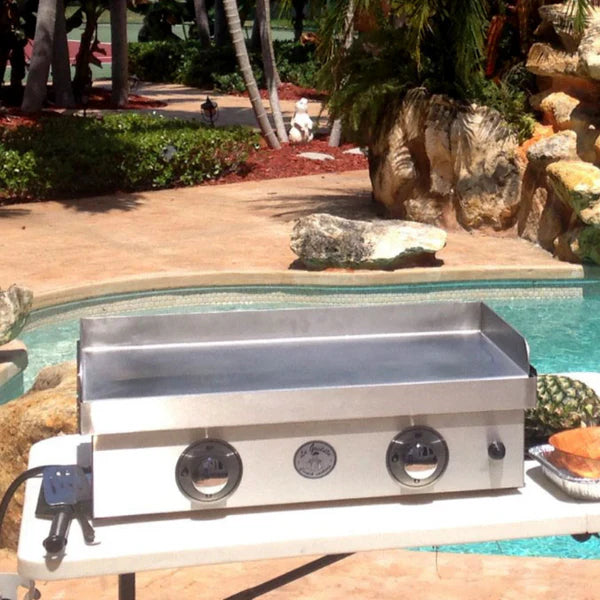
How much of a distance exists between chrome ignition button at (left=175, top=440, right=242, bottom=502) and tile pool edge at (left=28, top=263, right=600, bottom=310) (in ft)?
26.6

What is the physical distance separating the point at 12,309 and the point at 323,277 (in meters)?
3.76

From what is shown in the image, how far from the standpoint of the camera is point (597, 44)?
1227 centimetres

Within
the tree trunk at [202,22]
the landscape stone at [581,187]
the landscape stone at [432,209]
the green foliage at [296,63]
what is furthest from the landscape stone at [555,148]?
the tree trunk at [202,22]

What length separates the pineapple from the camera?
455cm

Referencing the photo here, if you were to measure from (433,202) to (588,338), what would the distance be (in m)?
3.72

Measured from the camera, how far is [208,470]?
2586 millimetres

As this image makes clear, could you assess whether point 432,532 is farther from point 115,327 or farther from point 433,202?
point 433,202

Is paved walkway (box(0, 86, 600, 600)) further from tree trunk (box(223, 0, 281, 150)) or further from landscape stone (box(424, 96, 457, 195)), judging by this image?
tree trunk (box(223, 0, 281, 150))

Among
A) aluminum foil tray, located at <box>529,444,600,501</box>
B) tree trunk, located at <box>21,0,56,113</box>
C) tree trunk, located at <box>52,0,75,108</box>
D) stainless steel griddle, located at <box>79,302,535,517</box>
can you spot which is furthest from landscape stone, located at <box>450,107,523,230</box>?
tree trunk, located at <box>52,0,75,108</box>

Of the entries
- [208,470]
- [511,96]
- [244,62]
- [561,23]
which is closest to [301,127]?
[244,62]

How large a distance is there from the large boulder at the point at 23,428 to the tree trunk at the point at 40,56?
17.1 metres

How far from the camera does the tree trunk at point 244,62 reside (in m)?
17.7

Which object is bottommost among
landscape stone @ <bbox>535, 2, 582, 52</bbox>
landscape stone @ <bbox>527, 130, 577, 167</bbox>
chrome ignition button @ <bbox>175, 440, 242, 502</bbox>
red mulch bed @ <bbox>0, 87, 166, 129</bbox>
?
red mulch bed @ <bbox>0, 87, 166, 129</bbox>

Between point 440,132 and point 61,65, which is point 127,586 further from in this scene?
point 61,65
